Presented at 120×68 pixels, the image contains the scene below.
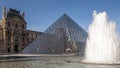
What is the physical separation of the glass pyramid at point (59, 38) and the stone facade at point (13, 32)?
28236mm

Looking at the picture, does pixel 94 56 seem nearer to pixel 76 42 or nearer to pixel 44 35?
pixel 76 42

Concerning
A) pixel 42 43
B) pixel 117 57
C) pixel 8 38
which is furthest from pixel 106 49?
pixel 8 38

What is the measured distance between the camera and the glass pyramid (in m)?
38.2

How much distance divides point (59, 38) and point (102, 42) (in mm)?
18221

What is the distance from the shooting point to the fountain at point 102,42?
2123cm

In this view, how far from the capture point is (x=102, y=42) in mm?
22219

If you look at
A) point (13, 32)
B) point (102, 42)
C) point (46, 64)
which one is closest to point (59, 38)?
point (102, 42)

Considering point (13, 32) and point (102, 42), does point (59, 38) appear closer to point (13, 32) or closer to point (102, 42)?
point (102, 42)

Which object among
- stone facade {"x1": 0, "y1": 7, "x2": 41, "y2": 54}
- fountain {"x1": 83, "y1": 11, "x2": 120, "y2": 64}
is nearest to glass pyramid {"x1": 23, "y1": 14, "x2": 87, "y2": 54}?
fountain {"x1": 83, "y1": 11, "x2": 120, "y2": 64}

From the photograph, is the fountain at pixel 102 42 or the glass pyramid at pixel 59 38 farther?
the glass pyramid at pixel 59 38

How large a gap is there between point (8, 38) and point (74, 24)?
109 ft

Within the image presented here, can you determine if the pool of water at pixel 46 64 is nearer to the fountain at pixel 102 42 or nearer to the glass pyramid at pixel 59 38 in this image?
the fountain at pixel 102 42

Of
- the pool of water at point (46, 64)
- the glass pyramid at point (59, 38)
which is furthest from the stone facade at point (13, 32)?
the pool of water at point (46, 64)

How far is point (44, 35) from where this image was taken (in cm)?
3953
